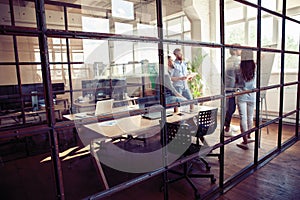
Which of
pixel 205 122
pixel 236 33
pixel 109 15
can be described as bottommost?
pixel 205 122

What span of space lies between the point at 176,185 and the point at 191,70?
11.4 feet

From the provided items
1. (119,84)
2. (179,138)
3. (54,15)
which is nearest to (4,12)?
(54,15)

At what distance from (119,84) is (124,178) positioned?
9.46 ft

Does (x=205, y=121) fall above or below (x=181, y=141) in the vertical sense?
above

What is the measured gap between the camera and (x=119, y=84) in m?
5.20

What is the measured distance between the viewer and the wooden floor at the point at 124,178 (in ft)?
7.38

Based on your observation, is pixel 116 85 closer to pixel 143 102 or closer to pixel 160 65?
pixel 143 102

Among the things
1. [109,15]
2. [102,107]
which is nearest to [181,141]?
[102,107]

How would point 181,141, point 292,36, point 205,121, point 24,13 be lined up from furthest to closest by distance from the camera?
point 24,13
point 292,36
point 205,121
point 181,141

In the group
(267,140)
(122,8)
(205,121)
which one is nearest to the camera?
(205,121)

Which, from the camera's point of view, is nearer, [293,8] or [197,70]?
[293,8]

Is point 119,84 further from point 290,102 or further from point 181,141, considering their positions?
point 290,102

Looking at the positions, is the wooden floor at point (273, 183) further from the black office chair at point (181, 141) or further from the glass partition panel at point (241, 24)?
the glass partition panel at point (241, 24)

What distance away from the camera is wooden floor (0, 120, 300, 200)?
2.25 m
